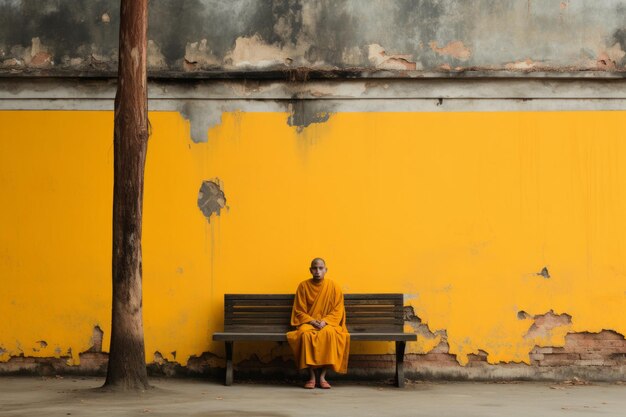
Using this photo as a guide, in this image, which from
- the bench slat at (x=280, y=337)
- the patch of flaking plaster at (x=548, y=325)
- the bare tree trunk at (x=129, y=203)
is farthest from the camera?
the patch of flaking plaster at (x=548, y=325)

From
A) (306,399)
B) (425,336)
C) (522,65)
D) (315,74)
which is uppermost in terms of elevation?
(522,65)

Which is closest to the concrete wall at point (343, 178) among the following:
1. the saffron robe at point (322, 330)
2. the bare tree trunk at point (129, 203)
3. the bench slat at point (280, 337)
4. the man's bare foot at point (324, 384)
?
the saffron robe at point (322, 330)

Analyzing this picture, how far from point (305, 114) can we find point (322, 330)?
2.45m

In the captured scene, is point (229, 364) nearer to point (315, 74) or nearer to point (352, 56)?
point (315, 74)

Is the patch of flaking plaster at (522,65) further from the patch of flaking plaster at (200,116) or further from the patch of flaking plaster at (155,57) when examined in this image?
the patch of flaking plaster at (155,57)

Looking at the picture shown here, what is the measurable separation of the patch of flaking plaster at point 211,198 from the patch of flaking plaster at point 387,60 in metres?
2.22

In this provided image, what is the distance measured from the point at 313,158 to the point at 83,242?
8.92 ft

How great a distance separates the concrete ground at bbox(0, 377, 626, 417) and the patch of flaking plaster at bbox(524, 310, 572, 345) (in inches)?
21.4

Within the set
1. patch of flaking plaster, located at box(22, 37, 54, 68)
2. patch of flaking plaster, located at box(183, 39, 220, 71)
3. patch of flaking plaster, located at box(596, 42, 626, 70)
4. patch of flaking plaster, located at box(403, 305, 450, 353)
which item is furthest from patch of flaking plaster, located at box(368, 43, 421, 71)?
patch of flaking plaster, located at box(22, 37, 54, 68)

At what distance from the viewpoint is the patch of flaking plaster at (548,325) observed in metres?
10.7

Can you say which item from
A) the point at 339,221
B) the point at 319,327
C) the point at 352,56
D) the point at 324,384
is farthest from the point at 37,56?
the point at 324,384

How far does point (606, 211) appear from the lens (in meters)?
10.8

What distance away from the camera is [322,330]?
404 inches

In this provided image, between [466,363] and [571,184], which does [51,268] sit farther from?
[571,184]
